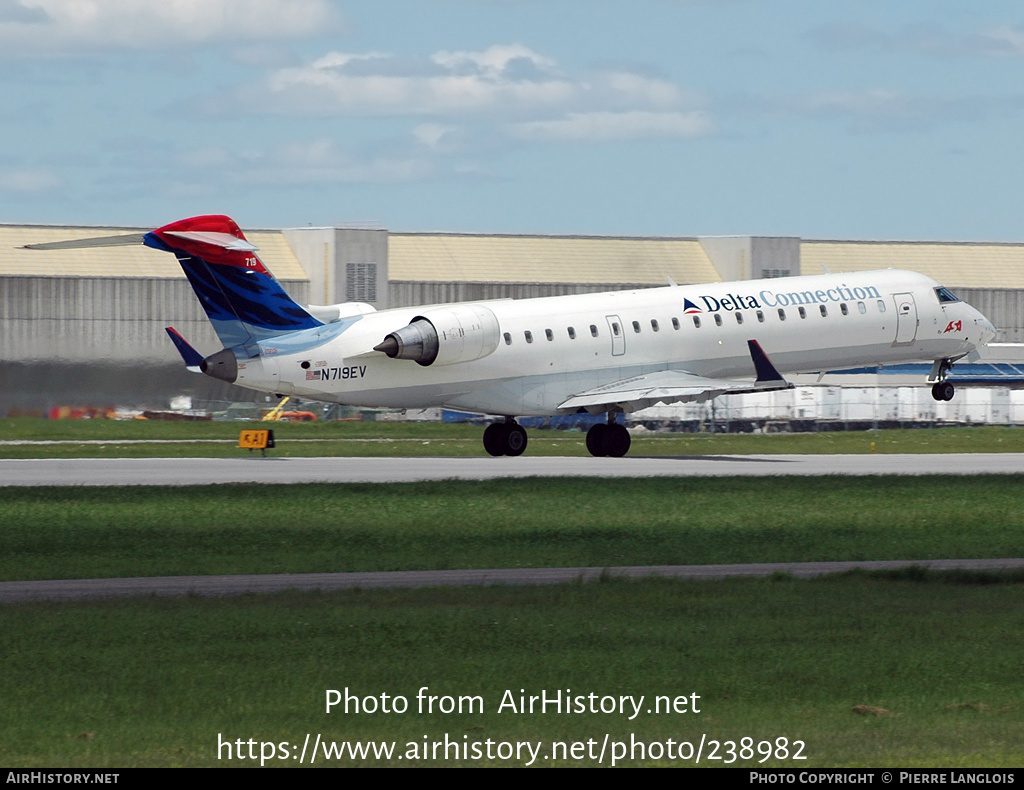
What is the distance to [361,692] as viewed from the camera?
1365 centimetres

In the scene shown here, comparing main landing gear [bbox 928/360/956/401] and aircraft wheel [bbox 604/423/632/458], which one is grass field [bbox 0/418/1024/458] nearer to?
aircraft wheel [bbox 604/423/632/458]

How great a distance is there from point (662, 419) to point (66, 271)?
37.0 meters

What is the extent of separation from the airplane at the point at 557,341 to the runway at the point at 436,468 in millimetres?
1881

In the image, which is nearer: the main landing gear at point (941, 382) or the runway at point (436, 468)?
the runway at point (436, 468)

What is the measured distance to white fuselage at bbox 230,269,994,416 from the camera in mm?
41594

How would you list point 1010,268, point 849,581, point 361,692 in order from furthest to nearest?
point 1010,268 → point 849,581 → point 361,692

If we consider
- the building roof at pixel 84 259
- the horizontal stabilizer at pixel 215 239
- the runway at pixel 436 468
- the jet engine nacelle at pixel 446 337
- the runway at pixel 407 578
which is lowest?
the runway at pixel 407 578

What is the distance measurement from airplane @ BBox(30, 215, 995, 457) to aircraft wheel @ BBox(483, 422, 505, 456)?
4 cm

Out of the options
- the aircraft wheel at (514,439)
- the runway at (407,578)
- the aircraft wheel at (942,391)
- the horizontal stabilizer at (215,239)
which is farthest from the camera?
the aircraft wheel at (942,391)

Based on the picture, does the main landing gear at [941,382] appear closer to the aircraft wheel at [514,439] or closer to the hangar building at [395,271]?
the aircraft wheel at [514,439]

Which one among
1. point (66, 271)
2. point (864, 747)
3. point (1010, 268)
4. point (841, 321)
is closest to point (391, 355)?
point (841, 321)

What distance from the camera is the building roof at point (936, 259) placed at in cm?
10238

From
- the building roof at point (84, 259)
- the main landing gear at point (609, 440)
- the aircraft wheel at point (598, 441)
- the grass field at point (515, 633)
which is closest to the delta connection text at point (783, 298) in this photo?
the main landing gear at point (609, 440)

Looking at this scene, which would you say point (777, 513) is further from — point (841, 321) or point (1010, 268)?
point (1010, 268)
